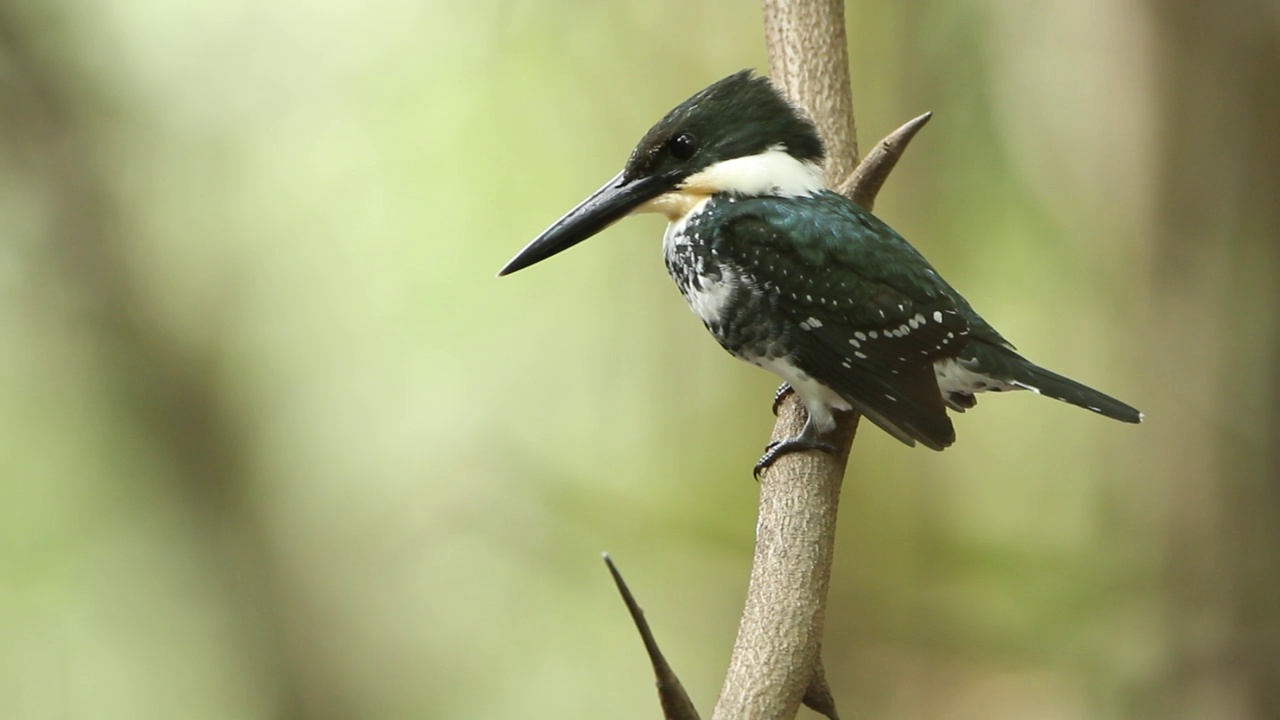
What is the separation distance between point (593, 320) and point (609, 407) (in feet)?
0.59

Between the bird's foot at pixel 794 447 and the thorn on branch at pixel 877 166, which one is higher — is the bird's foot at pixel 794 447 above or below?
below

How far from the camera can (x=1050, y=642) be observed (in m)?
2.29

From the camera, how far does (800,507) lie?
3.89 ft

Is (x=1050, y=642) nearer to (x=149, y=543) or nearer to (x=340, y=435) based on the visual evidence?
(x=340, y=435)

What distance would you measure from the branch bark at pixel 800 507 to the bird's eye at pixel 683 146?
21 cm

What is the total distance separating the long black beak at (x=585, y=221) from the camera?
4.20 ft

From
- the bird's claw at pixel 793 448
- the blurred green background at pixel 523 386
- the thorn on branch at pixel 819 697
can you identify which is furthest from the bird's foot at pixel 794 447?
the blurred green background at pixel 523 386

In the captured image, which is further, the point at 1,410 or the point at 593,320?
the point at 593,320

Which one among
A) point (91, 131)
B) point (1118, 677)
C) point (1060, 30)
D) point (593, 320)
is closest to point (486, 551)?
point (593, 320)

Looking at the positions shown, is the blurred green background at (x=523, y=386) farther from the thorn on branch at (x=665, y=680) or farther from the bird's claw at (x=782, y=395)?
the thorn on branch at (x=665, y=680)

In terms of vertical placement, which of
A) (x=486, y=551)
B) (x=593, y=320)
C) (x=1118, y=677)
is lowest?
(x=1118, y=677)

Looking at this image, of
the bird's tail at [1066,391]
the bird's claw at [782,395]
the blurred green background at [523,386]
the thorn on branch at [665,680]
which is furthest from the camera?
the blurred green background at [523,386]

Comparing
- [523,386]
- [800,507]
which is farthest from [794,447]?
[523,386]

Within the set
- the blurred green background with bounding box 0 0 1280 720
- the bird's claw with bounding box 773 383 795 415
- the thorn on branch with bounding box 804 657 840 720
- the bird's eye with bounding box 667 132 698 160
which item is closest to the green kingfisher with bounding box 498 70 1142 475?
the bird's eye with bounding box 667 132 698 160
